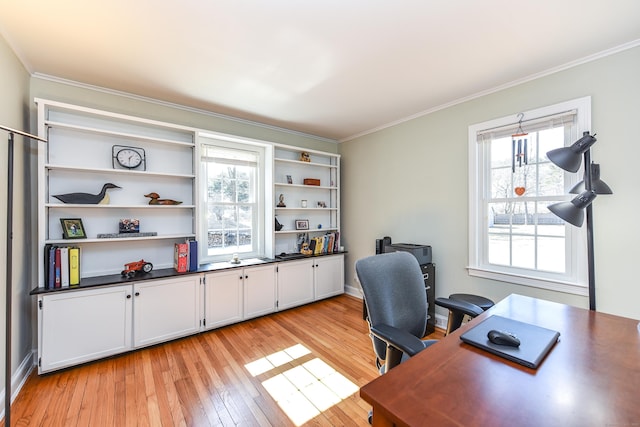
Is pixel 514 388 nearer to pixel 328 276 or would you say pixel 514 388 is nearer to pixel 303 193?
pixel 328 276

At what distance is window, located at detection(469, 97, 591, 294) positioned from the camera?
7.23 feet

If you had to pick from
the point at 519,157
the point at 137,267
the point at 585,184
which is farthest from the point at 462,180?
the point at 137,267

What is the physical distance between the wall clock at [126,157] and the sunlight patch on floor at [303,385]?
2250 mm

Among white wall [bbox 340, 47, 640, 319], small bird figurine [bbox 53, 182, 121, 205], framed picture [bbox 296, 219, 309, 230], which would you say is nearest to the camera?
white wall [bbox 340, 47, 640, 319]

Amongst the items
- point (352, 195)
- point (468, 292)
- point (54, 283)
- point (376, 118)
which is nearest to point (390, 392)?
point (468, 292)

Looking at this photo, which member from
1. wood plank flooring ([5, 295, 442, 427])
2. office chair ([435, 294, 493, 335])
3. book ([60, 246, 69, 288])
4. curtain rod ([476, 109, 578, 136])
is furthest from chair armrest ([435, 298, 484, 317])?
book ([60, 246, 69, 288])

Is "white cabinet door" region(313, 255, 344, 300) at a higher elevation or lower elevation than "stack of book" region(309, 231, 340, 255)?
lower

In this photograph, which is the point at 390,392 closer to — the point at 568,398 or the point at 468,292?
the point at 568,398

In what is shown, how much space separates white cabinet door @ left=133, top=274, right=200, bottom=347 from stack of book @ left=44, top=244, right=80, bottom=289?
46cm

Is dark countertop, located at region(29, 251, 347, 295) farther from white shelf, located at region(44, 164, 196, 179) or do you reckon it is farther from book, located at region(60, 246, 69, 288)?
white shelf, located at region(44, 164, 196, 179)

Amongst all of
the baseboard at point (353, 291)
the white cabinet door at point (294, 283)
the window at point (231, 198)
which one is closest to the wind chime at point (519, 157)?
the baseboard at point (353, 291)

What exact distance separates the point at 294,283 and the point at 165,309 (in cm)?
150

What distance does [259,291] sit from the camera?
3176 mm

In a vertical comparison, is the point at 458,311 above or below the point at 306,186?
below
